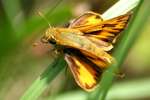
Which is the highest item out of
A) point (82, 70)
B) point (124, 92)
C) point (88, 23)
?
point (88, 23)

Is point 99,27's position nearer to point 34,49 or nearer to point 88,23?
point 88,23

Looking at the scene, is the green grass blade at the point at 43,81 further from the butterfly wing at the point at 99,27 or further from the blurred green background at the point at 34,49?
the butterfly wing at the point at 99,27

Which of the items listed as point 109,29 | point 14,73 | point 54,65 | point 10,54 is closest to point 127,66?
point 109,29

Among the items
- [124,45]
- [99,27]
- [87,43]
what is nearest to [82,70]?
[87,43]

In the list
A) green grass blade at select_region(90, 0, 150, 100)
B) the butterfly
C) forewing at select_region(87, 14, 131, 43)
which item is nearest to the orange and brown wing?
the butterfly

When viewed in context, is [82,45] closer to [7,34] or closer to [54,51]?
[54,51]

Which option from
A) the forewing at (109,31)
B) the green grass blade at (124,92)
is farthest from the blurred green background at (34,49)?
the forewing at (109,31)
